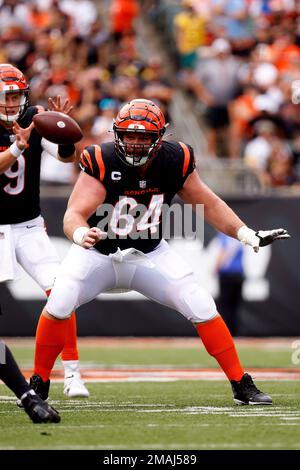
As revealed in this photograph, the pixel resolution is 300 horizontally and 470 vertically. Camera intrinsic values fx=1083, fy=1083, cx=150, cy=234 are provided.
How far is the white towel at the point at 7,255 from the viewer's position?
6.41 metres

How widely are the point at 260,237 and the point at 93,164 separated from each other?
100 cm

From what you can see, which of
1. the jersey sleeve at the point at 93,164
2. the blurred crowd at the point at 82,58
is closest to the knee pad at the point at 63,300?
the jersey sleeve at the point at 93,164

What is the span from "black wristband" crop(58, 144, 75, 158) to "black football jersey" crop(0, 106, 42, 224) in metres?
0.24

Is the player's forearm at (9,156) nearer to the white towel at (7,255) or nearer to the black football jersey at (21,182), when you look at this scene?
the black football jersey at (21,182)

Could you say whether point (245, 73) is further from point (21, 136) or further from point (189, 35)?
point (21, 136)

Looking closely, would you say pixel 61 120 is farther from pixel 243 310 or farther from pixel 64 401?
pixel 243 310

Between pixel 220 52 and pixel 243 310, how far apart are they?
13.2ft

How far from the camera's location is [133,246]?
6039 millimetres

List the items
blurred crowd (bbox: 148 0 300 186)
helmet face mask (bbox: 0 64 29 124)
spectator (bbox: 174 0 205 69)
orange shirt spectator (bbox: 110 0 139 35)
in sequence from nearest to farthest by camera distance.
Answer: helmet face mask (bbox: 0 64 29 124) → blurred crowd (bbox: 148 0 300 186) → spectator (bbox: 174 0 205 69) → orange shirt spectator (bbox: 110 0 139 35)

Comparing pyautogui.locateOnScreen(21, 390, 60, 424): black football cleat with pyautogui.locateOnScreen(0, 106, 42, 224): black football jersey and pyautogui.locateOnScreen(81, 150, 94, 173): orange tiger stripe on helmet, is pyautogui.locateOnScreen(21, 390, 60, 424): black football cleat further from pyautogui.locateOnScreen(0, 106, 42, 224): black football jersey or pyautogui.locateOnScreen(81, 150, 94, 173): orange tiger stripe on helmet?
pyautogui.locateOnScreen(0, 106, 42, 224): black football jersey

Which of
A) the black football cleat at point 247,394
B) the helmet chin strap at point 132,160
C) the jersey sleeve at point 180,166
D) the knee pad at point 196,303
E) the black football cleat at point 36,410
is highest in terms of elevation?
the helmet chin strap at point 132,160

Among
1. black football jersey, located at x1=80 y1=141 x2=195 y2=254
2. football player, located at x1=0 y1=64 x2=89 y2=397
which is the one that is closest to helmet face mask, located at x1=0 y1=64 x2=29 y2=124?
football player, located at x1=0 y1=64 x2=89 y2=397

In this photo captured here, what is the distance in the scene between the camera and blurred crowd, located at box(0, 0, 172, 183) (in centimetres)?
1228

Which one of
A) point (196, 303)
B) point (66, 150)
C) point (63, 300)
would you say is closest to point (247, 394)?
point (196, 303)
